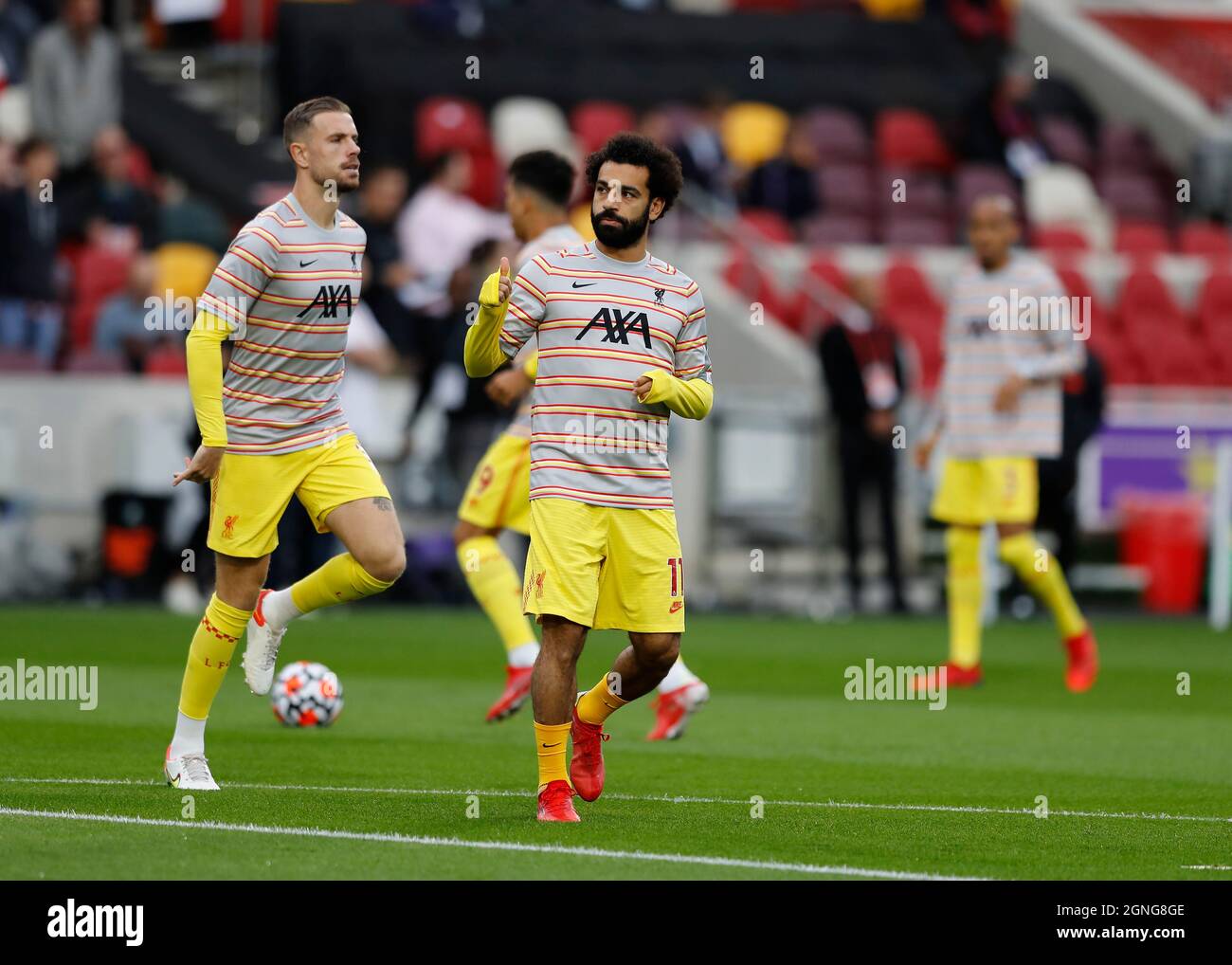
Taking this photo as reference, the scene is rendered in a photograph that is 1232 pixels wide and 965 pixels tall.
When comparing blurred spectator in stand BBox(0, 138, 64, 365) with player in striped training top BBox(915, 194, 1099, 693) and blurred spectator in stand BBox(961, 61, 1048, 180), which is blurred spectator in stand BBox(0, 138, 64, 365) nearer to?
player in striped training top BBox(915, 194, 1099, 693)

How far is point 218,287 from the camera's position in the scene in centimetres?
838

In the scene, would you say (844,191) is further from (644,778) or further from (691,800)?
(691,800)

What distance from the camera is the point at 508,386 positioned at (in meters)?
10.5

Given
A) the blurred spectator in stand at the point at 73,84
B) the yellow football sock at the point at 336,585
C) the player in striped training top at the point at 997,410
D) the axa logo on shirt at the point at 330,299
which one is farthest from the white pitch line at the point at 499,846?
the blurred spectator in stand at the point at 73,84

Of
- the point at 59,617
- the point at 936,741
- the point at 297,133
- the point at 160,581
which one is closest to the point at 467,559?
the point at 936,741

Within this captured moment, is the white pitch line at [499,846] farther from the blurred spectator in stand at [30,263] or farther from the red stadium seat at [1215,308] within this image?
the red stadium seat at [1215,308]

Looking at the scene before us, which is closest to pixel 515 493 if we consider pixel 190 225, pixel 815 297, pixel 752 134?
pixel 190 225

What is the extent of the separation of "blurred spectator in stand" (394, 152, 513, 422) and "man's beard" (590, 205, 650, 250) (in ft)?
40.5

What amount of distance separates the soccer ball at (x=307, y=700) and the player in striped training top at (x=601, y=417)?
316cm

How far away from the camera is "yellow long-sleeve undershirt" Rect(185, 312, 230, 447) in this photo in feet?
26.8

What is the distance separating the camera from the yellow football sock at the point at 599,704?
8.29 m

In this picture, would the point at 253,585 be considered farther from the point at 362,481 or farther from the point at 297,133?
the point at 297,133

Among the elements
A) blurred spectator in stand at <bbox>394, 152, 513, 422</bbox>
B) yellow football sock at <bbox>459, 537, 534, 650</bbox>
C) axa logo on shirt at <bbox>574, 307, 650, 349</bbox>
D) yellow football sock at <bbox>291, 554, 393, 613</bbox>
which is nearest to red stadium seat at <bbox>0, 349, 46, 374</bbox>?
blurred spectator in stand at <bbox>394, 152, 513, 422</bbox>
